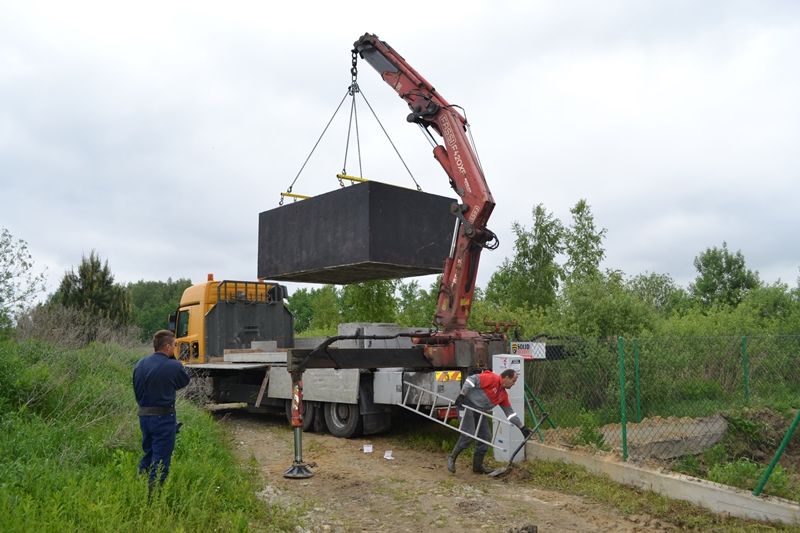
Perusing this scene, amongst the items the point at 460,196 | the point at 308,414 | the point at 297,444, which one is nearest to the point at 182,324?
the point at 308,414

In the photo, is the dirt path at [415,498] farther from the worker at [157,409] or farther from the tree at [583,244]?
the tree at [583,244]

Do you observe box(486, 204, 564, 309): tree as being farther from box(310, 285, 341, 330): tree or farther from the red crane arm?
the red crane arm

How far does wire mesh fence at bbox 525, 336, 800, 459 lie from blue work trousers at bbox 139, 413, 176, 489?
18.0 ft

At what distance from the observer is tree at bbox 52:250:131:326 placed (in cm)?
3481

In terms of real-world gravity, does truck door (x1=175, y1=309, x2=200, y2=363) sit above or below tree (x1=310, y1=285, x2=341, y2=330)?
below

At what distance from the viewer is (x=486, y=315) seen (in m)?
19.9

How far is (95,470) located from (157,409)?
2.75 feet

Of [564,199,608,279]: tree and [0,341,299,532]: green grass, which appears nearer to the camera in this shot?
[0,341,299,532]: green grass

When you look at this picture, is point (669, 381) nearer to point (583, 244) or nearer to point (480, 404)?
point (480, 404)

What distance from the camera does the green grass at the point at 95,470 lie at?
518cm

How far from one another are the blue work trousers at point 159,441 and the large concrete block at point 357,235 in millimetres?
4862

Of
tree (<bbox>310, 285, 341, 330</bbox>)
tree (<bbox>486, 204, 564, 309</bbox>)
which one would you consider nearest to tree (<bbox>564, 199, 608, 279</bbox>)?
tree (<bbox>486, 204, 564, 309</bbox>)

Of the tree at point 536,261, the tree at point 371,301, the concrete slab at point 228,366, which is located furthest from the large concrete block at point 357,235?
the tree at point 536,261

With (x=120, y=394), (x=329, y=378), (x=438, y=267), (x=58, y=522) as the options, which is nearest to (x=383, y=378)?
(x=329, y=378)
